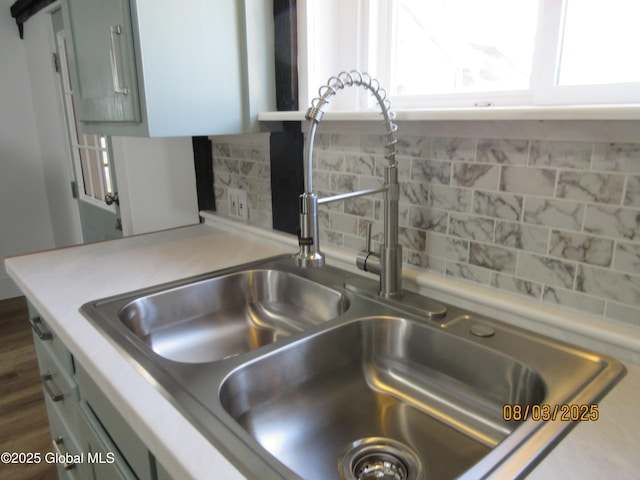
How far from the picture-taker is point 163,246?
1567mm

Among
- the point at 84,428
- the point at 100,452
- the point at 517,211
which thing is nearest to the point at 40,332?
the point at 84,428

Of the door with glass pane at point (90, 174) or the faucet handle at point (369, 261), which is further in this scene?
the door with glass pane at point (90, 174)

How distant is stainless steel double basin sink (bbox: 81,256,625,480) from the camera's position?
2.22ft

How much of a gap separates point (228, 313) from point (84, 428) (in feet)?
1.41

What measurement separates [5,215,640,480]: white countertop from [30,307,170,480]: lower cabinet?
10 cm

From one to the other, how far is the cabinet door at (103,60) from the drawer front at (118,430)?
68 cm

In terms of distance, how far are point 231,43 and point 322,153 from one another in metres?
0.40

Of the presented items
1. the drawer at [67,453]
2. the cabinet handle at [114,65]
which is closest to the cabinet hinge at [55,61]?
the cabinet handle at [114,65]

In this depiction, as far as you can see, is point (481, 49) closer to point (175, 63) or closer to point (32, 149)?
point (175, 63)

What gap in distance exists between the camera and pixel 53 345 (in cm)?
122

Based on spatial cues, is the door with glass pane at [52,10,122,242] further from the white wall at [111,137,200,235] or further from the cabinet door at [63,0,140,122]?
the cabinet door at [63,0,140,122]

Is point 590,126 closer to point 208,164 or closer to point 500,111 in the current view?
point 500,111

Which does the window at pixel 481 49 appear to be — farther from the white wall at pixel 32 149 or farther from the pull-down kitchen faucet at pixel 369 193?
the white wall at pixel 32 149

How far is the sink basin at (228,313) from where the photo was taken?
3.77 ft
